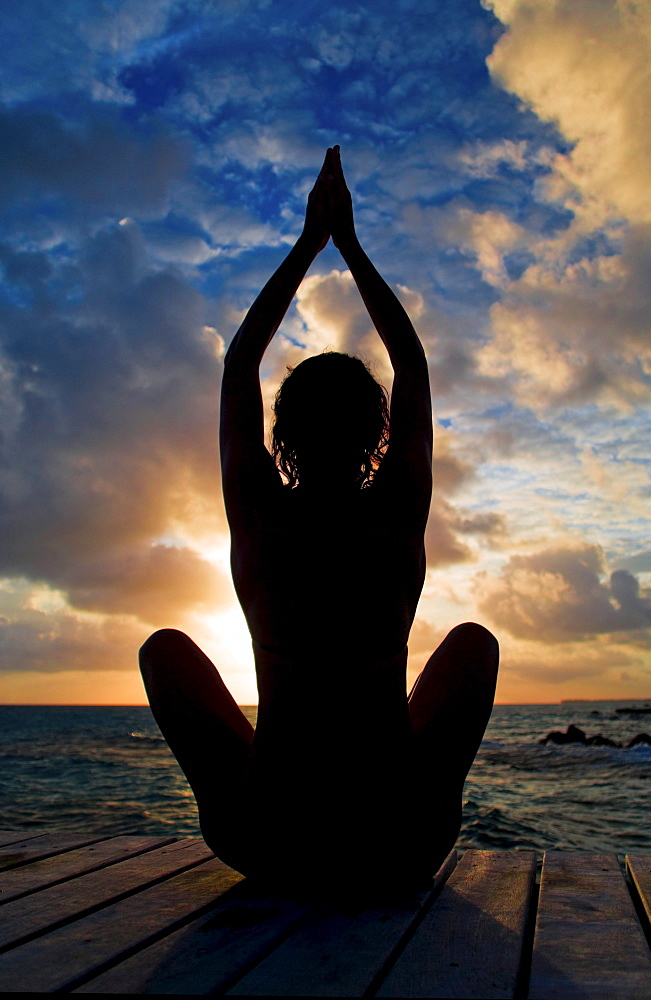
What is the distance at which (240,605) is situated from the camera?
2.10m

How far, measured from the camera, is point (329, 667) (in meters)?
1.95

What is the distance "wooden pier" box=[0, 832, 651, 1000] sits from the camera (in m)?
1.50

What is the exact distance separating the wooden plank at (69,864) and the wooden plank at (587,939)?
5.36 feet

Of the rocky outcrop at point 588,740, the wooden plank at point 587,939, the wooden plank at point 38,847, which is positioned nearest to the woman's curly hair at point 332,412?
the wooden plank at point 587,939

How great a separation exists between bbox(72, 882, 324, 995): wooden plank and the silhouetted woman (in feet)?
0.35

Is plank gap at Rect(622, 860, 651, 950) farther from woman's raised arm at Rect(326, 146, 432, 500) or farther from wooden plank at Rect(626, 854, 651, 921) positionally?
woman's raised arm at Rect(326, 146, 432, 500)

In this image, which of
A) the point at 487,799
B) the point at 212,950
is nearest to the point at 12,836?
the point at 212,950

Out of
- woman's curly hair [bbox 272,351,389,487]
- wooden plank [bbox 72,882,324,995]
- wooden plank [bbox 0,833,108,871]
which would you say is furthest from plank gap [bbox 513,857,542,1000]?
wooden plank [bbox 0,833,108,871]

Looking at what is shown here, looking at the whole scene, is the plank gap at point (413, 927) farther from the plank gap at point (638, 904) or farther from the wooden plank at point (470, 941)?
the plank gap at point (638, 904)

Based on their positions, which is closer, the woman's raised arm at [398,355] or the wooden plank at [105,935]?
the wooden plank at [105,935]

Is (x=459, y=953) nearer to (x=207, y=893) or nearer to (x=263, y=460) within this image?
(x=207, y=893)

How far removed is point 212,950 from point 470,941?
0.64m

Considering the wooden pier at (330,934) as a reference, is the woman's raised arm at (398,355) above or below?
above

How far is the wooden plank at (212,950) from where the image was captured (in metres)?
1.49
